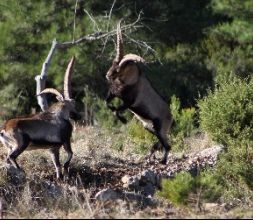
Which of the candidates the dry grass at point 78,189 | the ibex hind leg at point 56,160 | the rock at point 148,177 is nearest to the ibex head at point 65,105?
the ibex hind leg at point 56,160

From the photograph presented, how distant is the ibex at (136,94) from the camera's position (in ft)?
42.6

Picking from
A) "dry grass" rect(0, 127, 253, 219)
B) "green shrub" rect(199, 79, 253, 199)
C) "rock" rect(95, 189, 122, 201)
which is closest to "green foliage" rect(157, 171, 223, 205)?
"dry grass" rect(0, 127, 253, 219)

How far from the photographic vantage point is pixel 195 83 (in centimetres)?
2372

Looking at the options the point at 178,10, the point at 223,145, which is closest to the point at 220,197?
the point at 223,145

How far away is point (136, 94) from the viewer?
13.0 m

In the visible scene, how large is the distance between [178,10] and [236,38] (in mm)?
2237

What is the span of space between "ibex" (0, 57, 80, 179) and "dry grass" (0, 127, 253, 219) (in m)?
0.30

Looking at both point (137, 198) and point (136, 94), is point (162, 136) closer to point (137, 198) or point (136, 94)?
point (136, 94)

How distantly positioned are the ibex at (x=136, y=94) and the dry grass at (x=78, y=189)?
68 centimetres

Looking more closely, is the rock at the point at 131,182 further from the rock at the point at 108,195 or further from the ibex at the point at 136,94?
the ibex at the point at 136,94

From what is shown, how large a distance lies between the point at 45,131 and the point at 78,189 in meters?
1.00

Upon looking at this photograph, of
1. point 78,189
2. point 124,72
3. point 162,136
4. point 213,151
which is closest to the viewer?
point 78,189

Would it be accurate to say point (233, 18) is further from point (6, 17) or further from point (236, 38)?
point (6, 17)

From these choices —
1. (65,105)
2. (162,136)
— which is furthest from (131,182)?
(162,136)
